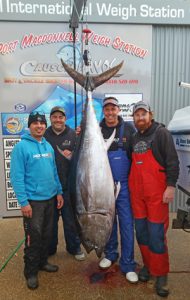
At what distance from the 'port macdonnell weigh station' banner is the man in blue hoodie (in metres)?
2.00

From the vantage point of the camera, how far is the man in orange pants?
288 cm

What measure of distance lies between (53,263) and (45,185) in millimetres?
1082

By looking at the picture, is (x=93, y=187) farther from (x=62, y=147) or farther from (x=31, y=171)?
(x=62, y=147)

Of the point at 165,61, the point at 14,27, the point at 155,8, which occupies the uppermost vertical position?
the point at 155,8

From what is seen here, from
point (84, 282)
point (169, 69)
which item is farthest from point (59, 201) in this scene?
point (169, 69)

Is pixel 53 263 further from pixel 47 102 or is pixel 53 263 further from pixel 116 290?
pixel 47 102


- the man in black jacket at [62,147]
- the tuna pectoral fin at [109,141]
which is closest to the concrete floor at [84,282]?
the man in black jacket at [62,147]

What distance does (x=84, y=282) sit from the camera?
3264 millimetres

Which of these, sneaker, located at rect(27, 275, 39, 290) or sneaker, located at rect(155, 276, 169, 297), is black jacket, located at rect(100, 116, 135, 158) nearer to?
sneaker, located at rect(155, 276, 169, 297)

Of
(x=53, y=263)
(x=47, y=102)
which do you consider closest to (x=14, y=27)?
(x=47, y=102)

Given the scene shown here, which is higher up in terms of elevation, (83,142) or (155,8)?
(155,8)

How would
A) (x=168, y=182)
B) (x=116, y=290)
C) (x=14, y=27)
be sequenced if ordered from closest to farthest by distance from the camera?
(x=168, y=182)
(x=116, y=290)
(x=14, y=27)

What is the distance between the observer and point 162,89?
537 centimetres

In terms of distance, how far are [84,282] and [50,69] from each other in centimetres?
320
